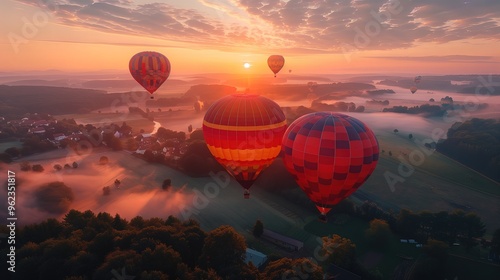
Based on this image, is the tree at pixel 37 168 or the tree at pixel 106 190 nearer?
the tree at pixel 106 190

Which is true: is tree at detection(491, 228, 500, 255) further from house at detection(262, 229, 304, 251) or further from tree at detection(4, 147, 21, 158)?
tree at detection(4, 147, 21, 158)

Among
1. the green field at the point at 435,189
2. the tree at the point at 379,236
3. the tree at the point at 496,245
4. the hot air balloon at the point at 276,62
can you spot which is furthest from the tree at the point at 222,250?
the hot air balloon at the point at 276,62

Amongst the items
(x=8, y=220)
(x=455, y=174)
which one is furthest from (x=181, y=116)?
(x=455, y=174)

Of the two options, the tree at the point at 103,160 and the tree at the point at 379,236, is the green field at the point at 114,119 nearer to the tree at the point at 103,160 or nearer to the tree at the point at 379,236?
the tree at the point at 103,160

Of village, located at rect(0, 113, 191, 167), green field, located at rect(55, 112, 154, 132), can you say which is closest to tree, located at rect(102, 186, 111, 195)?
village, located at rect(0, 113, 191, 167)

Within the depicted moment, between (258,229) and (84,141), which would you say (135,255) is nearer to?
(258,229)

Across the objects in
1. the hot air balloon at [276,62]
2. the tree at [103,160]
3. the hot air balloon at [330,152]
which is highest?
the hot air balloon at [276,62]
